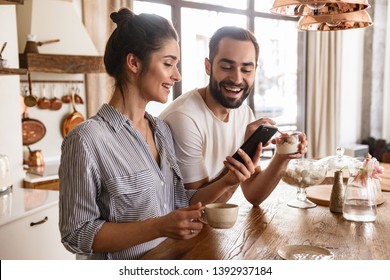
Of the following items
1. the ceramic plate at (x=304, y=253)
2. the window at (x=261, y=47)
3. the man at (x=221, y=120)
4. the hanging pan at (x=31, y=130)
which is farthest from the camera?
the window at (x=261, y=47)

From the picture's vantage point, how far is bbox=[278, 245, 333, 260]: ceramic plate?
953 mm

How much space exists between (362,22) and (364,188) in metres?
0.75

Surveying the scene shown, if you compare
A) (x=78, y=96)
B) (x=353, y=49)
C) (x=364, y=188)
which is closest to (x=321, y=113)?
(x=353, y=49)

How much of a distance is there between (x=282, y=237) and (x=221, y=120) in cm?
62

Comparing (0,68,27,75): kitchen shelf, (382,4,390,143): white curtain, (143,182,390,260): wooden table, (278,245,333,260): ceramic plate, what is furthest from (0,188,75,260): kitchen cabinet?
(382,4,390,143): white curtain

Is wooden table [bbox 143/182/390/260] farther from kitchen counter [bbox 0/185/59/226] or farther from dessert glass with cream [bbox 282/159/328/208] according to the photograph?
kitchen counter [bbox 0/185/59/226]

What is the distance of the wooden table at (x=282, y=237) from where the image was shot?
98cm

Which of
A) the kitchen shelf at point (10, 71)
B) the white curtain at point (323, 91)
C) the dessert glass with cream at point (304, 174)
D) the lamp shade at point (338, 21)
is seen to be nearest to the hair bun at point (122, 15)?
the dessert glass with cream at point (304, 174)

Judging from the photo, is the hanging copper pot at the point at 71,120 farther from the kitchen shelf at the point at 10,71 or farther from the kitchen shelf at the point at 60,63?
the kitchen shelf at the point at 10,71

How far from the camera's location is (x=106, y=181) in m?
1.04

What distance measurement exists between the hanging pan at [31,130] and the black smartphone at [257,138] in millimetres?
1863

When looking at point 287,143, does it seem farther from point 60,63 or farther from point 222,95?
point 60,63
